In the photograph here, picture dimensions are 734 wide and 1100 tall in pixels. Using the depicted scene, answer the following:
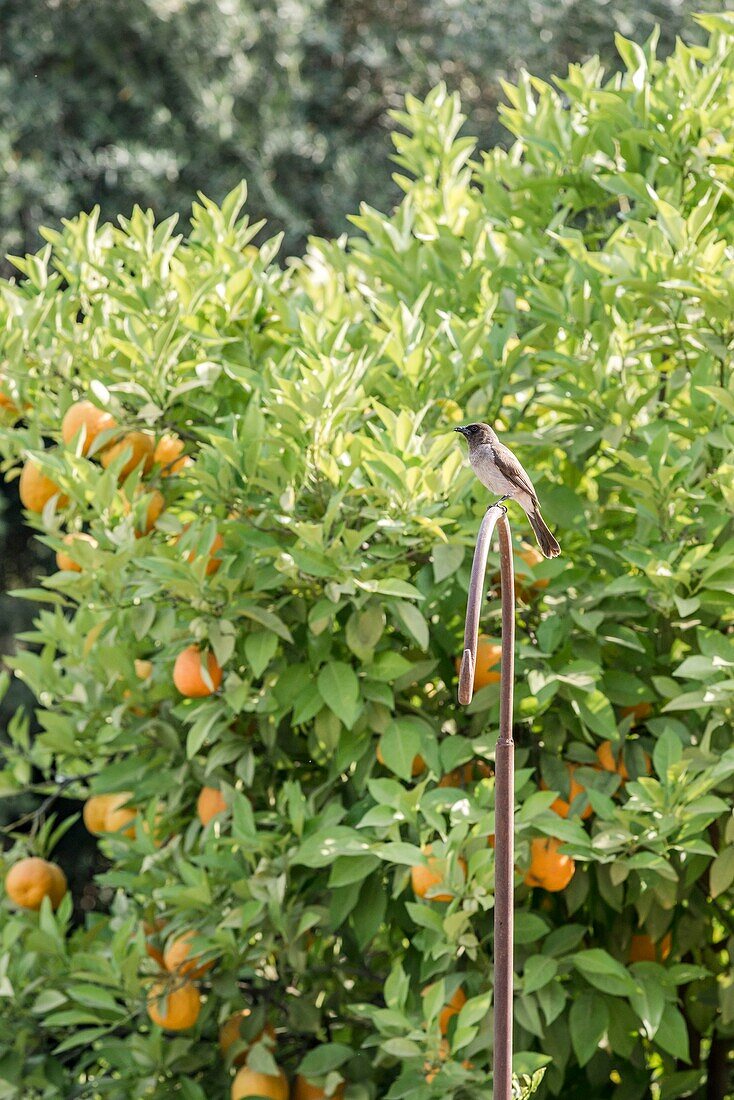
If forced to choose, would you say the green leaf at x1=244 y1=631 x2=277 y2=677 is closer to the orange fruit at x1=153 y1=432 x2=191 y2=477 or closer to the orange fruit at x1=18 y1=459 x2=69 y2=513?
the orange fruit at x1=153 y1=432 x2=191 y2=477

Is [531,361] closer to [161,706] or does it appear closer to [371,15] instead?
[161,706]

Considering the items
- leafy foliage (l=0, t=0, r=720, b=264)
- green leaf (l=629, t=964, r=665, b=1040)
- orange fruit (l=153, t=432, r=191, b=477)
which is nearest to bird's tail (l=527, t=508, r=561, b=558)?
green leaf (l=629, t=964, r=665, b=1040)

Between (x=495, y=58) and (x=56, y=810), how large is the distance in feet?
10.5

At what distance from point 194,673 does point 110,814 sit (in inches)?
21.6

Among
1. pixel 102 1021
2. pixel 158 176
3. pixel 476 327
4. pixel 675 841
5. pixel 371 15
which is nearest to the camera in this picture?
pixel 675 841

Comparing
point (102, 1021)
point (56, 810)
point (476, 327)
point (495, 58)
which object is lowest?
point (56, 810)

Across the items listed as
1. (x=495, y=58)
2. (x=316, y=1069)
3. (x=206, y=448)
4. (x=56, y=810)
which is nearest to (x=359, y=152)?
(x=495, y=58)

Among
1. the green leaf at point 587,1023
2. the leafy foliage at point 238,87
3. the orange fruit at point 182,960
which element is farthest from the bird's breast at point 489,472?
the leafy foliage at point 238,87

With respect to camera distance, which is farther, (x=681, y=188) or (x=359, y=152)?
(x=359, y=152)

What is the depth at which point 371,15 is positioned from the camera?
5.21 m

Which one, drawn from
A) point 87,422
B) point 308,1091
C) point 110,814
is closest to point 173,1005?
point 308,1091

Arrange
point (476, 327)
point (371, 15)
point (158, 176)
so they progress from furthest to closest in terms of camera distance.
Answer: point (371, 15) → point (158, 176) → point (476, 327)

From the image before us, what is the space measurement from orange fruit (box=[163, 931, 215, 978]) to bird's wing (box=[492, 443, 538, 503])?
895mm

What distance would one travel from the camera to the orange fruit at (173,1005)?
6.09 ft
